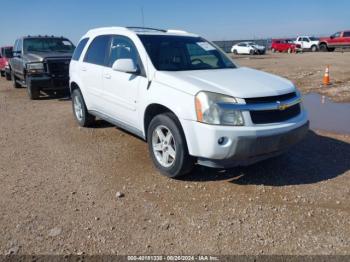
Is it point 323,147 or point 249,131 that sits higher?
point 249,131

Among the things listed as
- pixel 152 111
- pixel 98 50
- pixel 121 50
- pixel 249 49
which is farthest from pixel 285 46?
pixel 152 111

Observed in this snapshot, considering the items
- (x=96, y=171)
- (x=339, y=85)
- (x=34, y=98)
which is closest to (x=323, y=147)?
(x=96, y=171)

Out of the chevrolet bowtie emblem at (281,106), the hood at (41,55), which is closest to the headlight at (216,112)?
the chevrolet bowtie emblem at (281,106)

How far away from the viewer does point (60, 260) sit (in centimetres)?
294

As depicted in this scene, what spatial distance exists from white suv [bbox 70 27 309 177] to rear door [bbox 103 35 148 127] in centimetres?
1

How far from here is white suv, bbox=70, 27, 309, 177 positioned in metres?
3.81

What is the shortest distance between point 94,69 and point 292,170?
11.6 ft

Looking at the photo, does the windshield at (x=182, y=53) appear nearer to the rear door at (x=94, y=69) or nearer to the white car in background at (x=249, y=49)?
the rear door at (x=94, y=69)

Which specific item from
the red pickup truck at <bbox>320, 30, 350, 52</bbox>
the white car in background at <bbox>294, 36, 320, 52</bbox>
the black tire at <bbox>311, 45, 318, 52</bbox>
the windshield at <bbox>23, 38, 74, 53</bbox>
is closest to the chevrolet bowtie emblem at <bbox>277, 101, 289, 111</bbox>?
the windshield at <bbox>23, 38, 74, 53</bbox>

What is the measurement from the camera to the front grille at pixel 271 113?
12.7ft

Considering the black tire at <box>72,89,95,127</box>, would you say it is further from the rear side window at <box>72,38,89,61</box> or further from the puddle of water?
the puddle of water

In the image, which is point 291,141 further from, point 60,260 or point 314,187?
point 60,260

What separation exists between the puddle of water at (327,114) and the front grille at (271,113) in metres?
2.87

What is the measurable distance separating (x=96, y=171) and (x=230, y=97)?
219 centimetres
